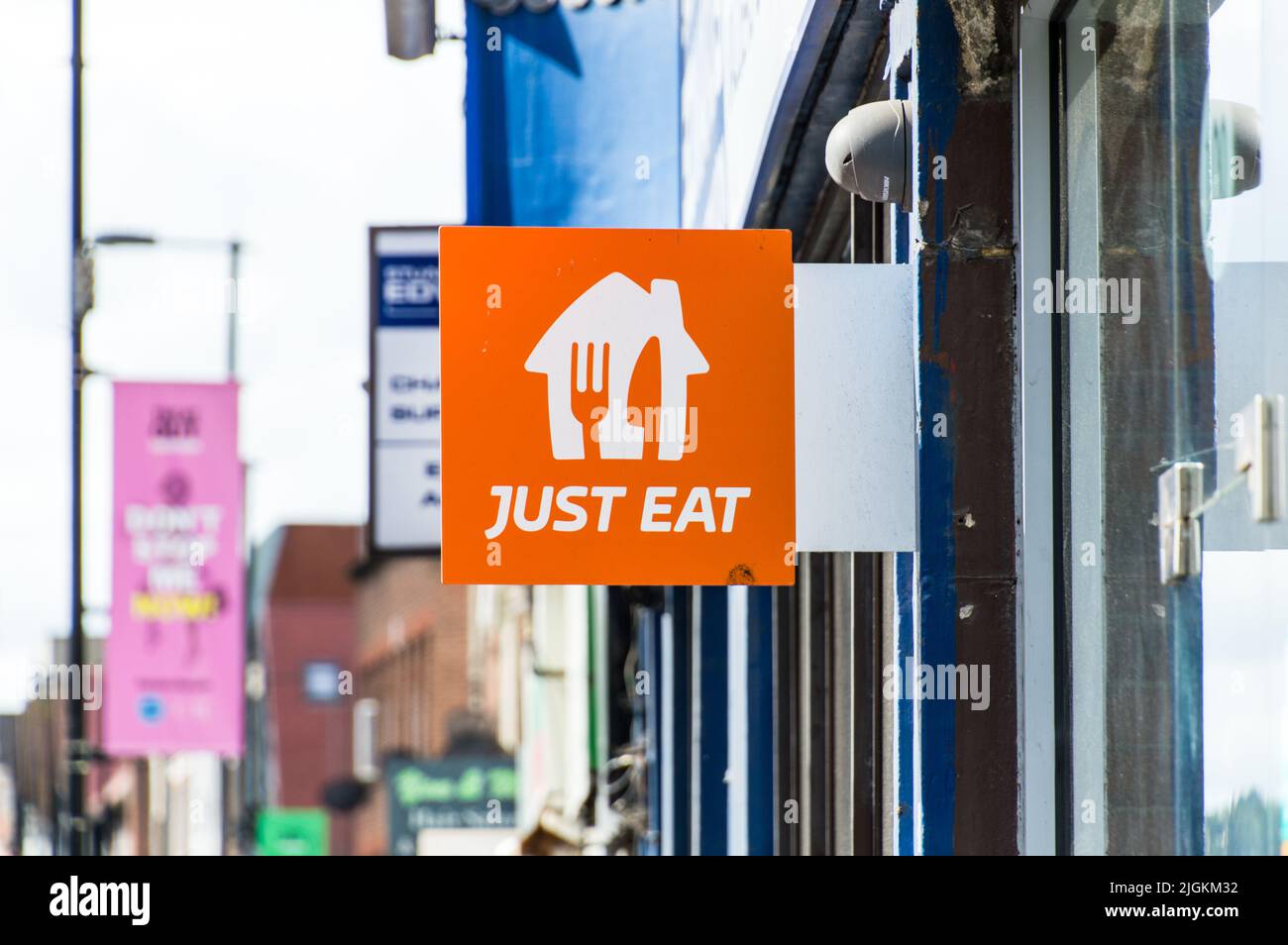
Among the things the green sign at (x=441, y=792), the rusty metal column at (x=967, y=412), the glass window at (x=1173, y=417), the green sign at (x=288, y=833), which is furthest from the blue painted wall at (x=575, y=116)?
the green sign at (x=288, y=833)

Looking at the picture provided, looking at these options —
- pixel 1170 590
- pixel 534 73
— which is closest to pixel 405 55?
pixel 534 73

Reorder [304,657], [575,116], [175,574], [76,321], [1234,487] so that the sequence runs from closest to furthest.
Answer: [1234,487] → [575,116] → [76,321] → [175,574] → [304,657]

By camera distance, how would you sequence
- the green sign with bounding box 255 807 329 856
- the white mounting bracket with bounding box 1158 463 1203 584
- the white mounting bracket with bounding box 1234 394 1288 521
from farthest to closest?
the green sign with bounding box 255 807 329 856 < the white mounting bracket with bounding box 1158 463 1203 584 < the white mounting bracket with bounding box 1234 394 1288 521

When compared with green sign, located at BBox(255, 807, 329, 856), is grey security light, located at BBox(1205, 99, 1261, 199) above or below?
above

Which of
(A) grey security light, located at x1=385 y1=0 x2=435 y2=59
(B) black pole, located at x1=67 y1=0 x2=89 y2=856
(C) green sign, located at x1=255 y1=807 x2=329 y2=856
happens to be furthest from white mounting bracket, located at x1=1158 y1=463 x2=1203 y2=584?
(C) green sign, located at x1=255 y1=807 x2=329 y2=856

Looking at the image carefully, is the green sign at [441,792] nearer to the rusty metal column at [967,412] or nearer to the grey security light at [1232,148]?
the rusty metal column at [967,412]

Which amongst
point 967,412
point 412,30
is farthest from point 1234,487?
point 412,30

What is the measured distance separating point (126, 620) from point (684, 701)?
629cm

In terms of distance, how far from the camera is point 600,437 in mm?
4387

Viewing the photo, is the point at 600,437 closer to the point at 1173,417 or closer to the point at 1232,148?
A: the point at 1173,417

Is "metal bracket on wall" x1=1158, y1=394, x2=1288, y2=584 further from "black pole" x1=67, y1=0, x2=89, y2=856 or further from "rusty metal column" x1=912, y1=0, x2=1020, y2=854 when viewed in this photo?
"black pole" x1=67, y1=0, x2=89, y2=856

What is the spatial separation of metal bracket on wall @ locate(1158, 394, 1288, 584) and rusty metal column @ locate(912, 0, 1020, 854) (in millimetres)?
528

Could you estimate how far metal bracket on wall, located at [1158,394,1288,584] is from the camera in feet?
10.2

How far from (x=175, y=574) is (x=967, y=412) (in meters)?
12.4
